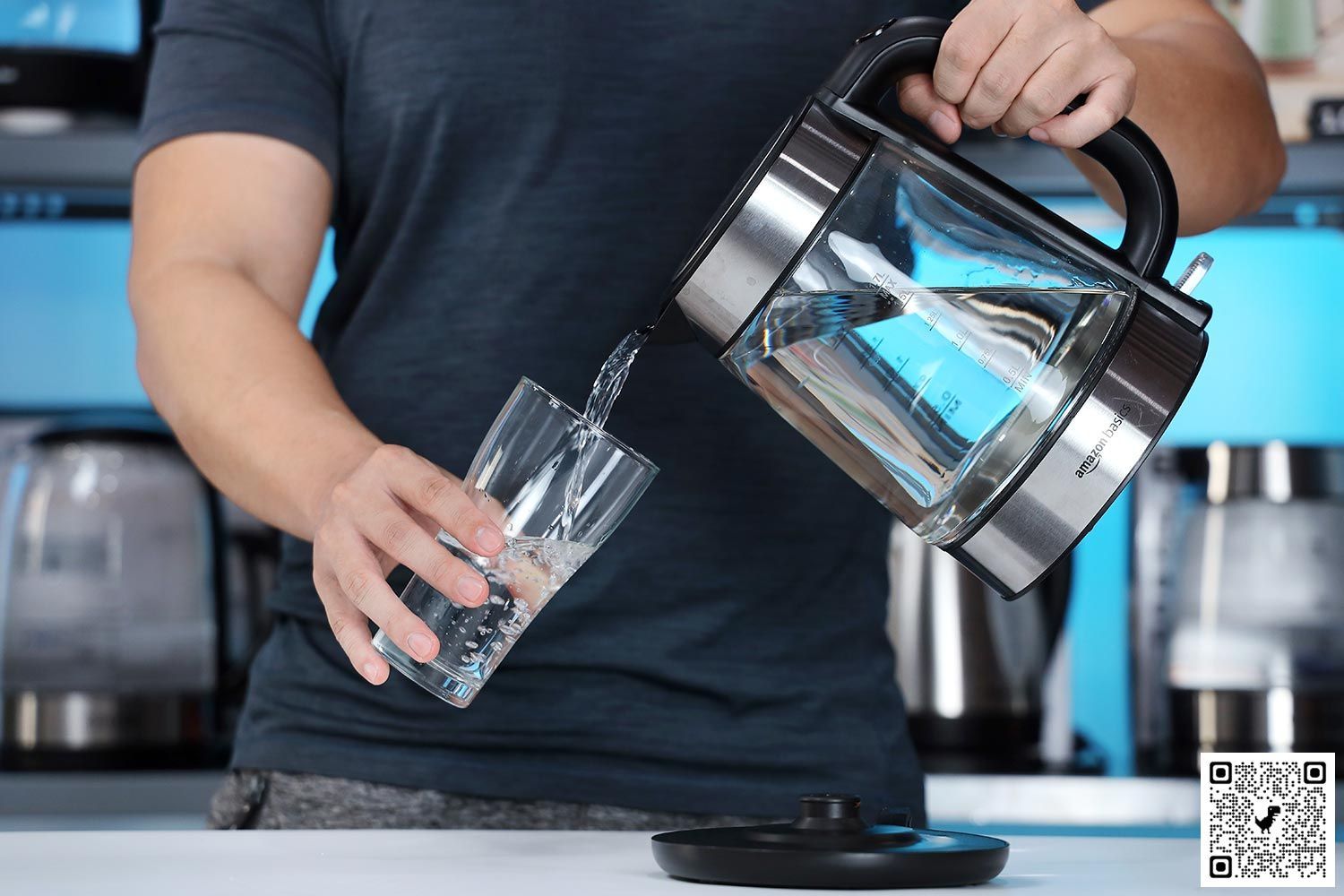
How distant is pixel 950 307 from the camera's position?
697 mm

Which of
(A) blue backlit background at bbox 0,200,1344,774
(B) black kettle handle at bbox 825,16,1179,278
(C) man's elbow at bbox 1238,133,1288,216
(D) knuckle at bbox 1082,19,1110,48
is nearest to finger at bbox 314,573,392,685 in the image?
(B) black kettle handle at bbox 825,16,1179,278

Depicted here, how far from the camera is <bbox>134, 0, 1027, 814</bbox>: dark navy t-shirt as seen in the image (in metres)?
0.95

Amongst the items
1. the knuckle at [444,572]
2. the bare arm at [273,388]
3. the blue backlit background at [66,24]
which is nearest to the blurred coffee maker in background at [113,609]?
the blue backlit background at [66,24]

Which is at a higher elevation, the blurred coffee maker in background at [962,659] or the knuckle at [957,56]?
the knuckle at [957,56]

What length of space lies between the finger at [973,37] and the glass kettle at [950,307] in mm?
15

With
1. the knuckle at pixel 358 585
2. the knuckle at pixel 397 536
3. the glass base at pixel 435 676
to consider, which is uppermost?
the knuckle at pixel 397 536

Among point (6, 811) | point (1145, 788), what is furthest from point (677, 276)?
point (6, 811)

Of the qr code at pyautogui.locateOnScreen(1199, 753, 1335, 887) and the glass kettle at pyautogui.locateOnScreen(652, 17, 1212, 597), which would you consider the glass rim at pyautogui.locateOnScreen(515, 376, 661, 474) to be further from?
the qr code at pyautogui.locateOnScreen(1199, 753, 1335, 887)

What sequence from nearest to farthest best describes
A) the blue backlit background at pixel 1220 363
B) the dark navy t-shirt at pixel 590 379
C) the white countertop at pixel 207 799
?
the dark navy t-shirt at pixel 590 379, the white countertop at pixel 207 799, the blue backlit background at pixel 1220 363

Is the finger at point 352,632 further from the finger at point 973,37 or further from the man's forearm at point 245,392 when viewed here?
the finger at point 973,37

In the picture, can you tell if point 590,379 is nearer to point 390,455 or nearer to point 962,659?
point 390,455

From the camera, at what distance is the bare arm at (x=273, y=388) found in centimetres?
72

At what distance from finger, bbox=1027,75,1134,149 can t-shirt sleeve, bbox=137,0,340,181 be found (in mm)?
521

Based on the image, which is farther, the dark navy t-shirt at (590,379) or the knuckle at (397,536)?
the dark navy t-shirt at (590,379)
